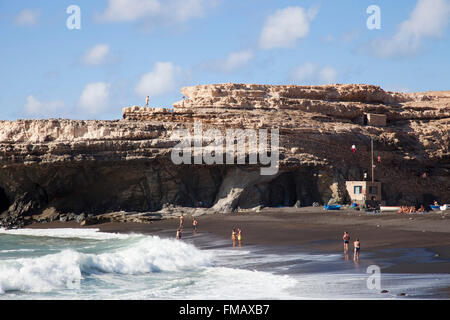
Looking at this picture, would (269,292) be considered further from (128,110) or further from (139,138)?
(128,110)

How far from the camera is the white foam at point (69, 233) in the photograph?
36.5 metres

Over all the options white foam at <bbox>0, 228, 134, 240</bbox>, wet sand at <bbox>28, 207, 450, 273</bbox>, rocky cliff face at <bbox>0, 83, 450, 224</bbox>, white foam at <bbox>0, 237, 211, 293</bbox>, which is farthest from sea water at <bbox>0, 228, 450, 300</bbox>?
rocky cliff face at <bbox>0, 83, 450, 224</bbox>

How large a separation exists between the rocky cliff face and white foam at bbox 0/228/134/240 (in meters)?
4.62

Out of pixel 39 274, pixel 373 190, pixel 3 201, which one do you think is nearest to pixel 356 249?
pixel 39 274

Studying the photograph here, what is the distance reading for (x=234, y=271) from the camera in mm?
20656

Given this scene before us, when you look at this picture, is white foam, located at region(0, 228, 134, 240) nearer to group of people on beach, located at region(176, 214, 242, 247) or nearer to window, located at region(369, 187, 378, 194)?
group of people on beach, located at region(176, 214, 242, 247)

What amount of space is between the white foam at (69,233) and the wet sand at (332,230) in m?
1.33

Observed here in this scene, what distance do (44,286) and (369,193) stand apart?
28.9m

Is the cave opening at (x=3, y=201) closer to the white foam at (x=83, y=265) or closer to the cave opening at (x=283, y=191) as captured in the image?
the cave opening at (x=283, y=191)

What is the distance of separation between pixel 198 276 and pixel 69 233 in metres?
21.1

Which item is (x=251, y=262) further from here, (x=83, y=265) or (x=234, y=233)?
(x=83, y=265)

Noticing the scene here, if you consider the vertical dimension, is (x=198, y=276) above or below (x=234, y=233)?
below

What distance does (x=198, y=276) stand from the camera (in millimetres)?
20531

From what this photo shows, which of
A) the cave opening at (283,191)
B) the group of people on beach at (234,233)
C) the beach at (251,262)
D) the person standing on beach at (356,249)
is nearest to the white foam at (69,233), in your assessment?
the beach at (251,262)
